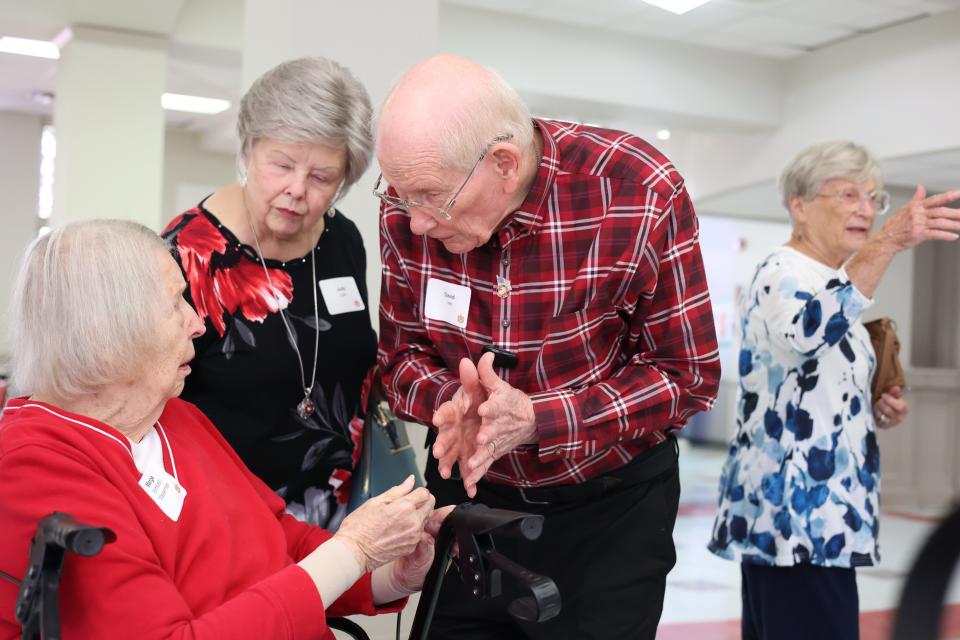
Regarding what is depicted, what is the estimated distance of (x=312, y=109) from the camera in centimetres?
197

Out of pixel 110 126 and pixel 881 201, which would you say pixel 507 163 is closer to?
pixel 881 201

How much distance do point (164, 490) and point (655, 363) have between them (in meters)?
0.82

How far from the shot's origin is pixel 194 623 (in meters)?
1.32

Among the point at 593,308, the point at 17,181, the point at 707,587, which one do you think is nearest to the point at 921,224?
the point at 593,308

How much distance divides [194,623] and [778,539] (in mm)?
1693

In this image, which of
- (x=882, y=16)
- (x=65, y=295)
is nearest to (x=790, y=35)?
(x=882, y=16)

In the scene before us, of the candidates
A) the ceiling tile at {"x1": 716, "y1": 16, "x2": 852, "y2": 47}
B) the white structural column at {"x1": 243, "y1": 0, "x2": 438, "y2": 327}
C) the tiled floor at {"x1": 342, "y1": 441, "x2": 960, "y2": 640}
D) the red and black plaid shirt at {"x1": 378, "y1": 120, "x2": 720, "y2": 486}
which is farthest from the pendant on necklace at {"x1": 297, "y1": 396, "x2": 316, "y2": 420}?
the ceiling tile at {"x1": 716, "y1": 16, "x2": 852, "y2": 47}

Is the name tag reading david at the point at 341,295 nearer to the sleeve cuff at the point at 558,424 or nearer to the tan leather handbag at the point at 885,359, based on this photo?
the sleeve cuff at the point at 558,424

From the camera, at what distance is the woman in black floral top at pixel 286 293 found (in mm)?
1982

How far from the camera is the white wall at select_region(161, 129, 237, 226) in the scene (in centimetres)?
1326

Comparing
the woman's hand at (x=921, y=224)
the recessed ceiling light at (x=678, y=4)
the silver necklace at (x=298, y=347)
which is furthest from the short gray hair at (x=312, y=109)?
the recessed ceiling light at (x=678, y=4)

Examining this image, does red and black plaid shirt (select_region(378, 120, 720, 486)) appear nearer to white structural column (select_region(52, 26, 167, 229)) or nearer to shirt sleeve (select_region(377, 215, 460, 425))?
shirt sleeve (select_region(377, 215, 460, 425))

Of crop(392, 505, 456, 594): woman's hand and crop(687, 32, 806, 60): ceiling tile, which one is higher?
crop(687, 32, 806, 60): ceiling tile

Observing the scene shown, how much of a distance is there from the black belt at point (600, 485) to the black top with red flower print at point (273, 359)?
19.0 inches
